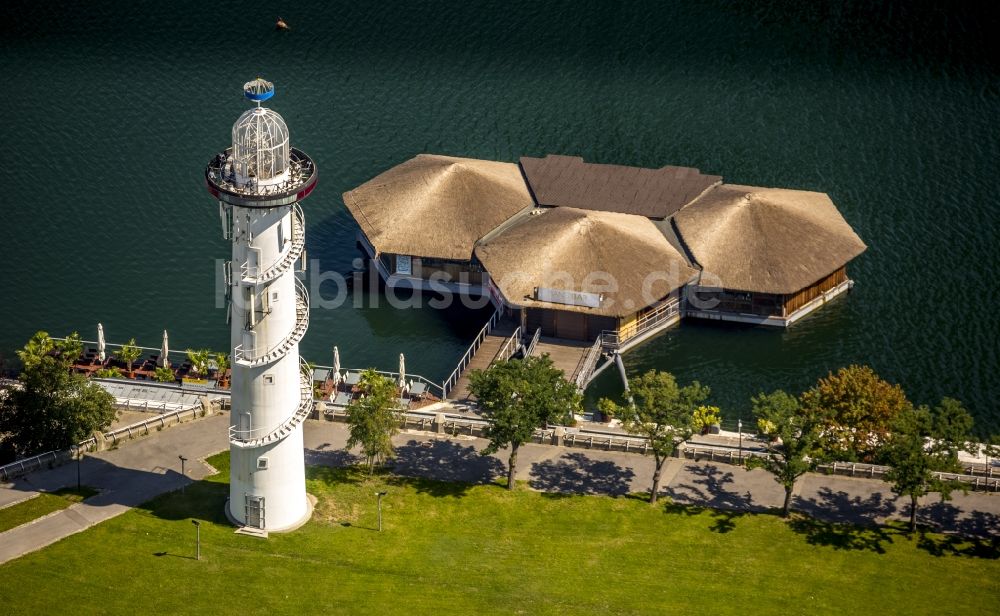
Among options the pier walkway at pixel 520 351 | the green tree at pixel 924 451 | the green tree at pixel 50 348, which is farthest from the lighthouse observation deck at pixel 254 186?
the green tree at pixel 924 451

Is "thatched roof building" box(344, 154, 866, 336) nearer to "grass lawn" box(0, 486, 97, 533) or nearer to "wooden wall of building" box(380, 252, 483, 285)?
"wooden wall of building" box(380, 252, 483, 285)

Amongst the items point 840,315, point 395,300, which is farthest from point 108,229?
point 840,315

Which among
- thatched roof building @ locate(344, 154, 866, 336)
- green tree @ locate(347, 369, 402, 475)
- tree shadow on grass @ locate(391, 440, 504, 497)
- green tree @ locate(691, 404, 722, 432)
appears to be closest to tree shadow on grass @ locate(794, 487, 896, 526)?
green tree @ locate(691, 404, 722, 432)

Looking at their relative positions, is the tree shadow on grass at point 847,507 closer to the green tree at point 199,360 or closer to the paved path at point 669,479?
the paved path at point 669,479

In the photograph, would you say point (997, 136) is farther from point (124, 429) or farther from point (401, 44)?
point (124, 429)

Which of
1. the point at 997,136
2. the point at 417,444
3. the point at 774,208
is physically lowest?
the point at 417,444
